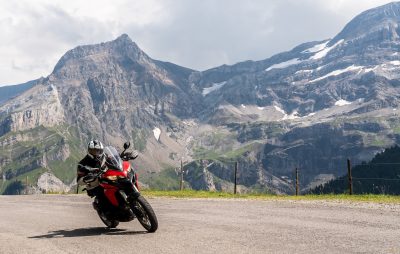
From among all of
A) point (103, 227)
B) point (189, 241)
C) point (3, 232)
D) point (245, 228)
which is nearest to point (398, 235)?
point (245, 228)

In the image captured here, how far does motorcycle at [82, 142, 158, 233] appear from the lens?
1127 cm

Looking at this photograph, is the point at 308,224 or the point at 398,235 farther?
the point at 308,224

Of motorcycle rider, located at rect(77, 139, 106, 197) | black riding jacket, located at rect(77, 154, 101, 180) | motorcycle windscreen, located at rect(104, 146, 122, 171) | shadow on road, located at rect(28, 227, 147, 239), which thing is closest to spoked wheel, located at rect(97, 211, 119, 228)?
shadow on road, located at rect(28, 227, 147, 239)

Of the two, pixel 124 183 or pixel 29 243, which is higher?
pixel 124 183

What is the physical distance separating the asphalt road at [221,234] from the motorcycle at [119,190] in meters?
0.46

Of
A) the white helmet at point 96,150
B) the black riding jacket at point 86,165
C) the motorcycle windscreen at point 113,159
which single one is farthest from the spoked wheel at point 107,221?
the motorcycle windscreen at point 113,159

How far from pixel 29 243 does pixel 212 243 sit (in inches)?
171

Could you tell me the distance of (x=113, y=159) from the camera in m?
11.5

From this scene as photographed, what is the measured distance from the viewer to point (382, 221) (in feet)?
43.5

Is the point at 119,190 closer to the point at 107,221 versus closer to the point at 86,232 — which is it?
the point at 107,221

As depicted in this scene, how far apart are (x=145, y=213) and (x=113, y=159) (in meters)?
1.55

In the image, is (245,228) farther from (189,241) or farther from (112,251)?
(112,251)

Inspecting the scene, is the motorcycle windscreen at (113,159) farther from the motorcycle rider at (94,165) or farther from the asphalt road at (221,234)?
the asphalt road at (221,234)

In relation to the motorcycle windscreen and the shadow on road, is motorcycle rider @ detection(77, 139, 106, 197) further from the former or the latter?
the shadow on road
